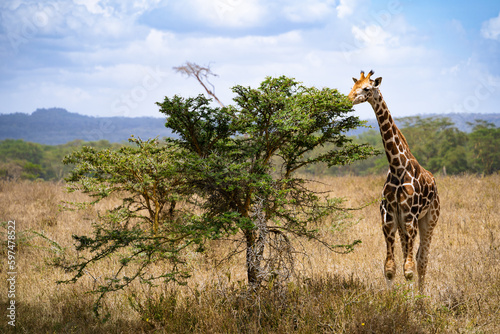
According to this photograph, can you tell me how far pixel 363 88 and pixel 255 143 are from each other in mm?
1637

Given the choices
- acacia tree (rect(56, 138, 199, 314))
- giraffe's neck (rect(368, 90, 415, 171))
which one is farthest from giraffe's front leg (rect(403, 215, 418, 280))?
acacia tree (rect(56, 138, 199, 314))

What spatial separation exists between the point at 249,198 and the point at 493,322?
3585 millimetres

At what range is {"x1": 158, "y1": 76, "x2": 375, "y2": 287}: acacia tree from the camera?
4945mm

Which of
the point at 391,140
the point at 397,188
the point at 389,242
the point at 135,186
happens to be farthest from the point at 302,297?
the point at 135,186

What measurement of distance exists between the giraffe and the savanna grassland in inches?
14.5

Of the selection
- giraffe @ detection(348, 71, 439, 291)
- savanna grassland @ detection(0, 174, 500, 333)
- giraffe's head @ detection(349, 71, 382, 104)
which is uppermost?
giraffe's head @ detection(349, 71, 382, 104)

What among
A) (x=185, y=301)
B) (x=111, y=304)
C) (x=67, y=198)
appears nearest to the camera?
(x=185, y=301)

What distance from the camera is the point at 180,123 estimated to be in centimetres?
528

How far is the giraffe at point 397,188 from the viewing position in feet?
17.5

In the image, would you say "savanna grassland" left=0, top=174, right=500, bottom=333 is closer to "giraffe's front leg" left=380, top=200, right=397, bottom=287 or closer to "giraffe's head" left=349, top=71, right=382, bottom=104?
"giraffe's front leg" left=380, top=200, right=397, bottom=287

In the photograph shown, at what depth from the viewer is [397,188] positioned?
5.45 meters

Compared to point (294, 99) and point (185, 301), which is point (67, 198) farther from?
point (294, 99)

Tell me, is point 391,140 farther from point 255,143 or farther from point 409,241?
point 255,143

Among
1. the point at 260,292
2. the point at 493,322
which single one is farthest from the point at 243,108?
the point at 493,322
